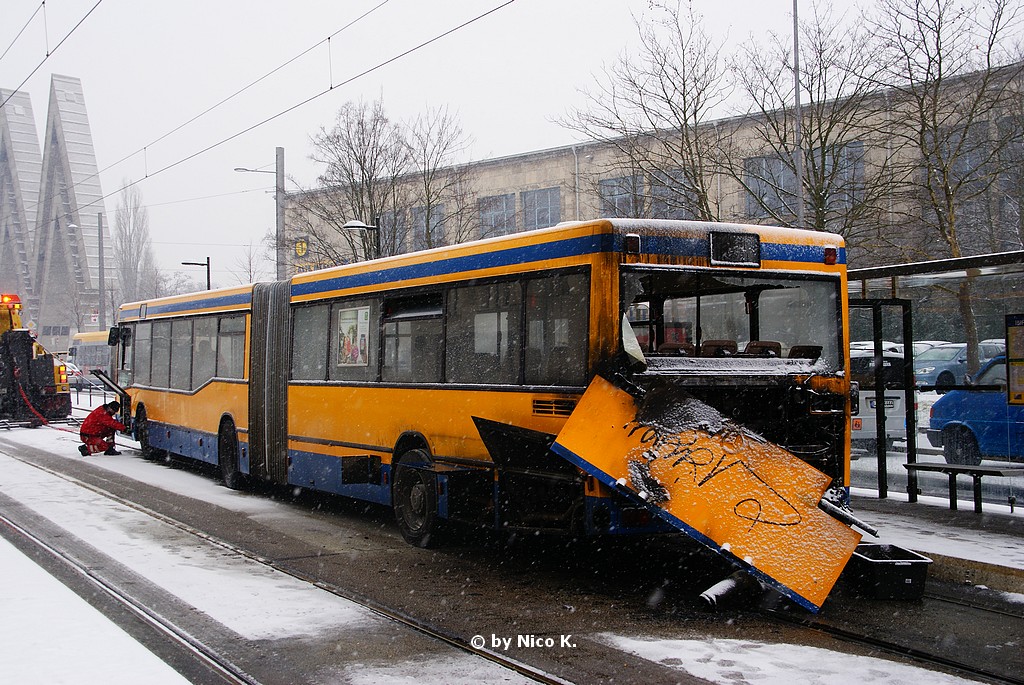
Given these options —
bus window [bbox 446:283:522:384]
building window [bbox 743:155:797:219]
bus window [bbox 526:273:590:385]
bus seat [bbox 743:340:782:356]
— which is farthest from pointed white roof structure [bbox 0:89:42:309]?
bus seat [bbox 743:340:782:356]

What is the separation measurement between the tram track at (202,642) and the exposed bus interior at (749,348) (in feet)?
7.96

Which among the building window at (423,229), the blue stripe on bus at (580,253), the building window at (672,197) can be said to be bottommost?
the blue stripe on bus at (580,253)

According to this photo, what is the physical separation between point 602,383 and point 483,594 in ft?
6.53

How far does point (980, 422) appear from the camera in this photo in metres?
13.7

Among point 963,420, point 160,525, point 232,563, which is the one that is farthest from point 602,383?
point 963,420

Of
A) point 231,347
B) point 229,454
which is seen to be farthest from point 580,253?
point 229,454

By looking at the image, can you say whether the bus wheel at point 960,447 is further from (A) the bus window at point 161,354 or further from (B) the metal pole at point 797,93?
(A) the bus window at point 161,354

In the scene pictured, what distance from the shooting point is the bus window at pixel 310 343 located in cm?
1308

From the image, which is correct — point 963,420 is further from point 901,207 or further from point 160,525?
point 901,207

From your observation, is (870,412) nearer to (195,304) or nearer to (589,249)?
(589,249)

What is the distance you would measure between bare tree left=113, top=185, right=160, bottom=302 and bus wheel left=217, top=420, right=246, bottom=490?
6911 cm

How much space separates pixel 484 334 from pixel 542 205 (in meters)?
34.7

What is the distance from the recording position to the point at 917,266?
1127 centimetres

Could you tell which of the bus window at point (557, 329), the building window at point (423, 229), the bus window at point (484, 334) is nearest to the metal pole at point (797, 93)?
the bus window at point (484, 334)
